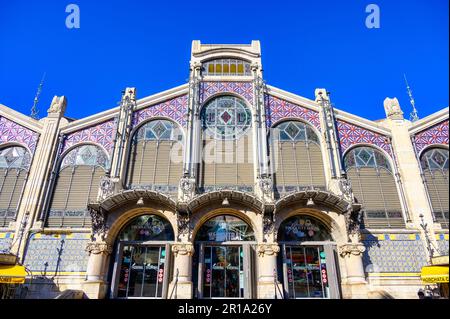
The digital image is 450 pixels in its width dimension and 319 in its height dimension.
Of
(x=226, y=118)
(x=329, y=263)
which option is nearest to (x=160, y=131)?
(x=226, y=118)

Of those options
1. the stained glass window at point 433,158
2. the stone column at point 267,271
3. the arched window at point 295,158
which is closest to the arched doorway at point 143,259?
the stone column at point 267,271

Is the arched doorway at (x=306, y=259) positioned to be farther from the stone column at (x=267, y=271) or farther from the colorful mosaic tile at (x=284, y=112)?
the colorful mosaic tile at (x=284, y=112)

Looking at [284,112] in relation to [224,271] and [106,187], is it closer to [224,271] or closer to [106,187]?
[224,271]

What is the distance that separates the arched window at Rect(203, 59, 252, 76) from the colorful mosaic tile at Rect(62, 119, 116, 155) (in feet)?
25.1

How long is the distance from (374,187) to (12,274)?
19472 millimetres

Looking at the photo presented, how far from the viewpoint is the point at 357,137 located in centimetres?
2025

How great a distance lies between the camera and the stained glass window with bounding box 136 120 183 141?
787 inches

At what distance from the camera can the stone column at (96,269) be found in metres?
15.2

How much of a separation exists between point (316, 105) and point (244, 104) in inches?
190

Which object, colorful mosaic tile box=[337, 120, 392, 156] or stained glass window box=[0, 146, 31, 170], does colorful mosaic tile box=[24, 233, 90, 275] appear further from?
colorful mosaic tile box=[337, 120, 392, 156]

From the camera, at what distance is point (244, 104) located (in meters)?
21.2

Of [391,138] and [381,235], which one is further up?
[391,138]
